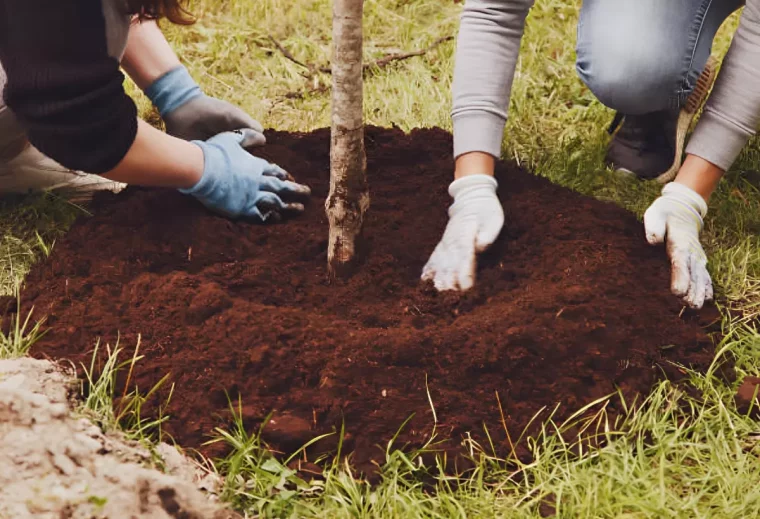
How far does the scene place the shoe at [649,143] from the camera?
2.77 metres

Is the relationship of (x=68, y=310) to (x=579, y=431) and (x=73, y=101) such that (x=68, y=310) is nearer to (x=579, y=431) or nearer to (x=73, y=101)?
(x=73, y=101)

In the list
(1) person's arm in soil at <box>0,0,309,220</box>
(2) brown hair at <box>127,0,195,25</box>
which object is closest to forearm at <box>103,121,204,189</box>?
(1) person's arm in soil at <box>0,0,309,220</box>

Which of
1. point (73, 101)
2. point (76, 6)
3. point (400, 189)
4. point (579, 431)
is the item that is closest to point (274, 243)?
point (400, 189)

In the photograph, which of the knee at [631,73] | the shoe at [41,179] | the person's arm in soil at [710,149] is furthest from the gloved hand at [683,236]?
the shoe at [41,179]

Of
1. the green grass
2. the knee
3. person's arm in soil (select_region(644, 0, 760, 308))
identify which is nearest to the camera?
the green grass

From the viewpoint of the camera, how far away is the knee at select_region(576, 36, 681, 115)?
2465 mm

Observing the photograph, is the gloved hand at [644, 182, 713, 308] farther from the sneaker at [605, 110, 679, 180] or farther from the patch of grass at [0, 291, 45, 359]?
the patch of grass at [0, 291, 45, 359]

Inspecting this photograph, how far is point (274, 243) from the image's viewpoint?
88.0 inches

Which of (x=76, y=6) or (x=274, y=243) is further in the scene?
(x=274, y=243)

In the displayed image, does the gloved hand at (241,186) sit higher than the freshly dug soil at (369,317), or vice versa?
the gloved hand at (241,186)

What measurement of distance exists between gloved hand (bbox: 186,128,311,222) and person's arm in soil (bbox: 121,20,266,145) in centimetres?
29

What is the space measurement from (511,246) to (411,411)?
28.3 inches

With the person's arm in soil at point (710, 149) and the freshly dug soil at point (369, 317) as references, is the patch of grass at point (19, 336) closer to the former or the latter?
the freshly dug soil at point (369, 317)

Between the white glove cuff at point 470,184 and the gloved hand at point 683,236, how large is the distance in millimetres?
470
